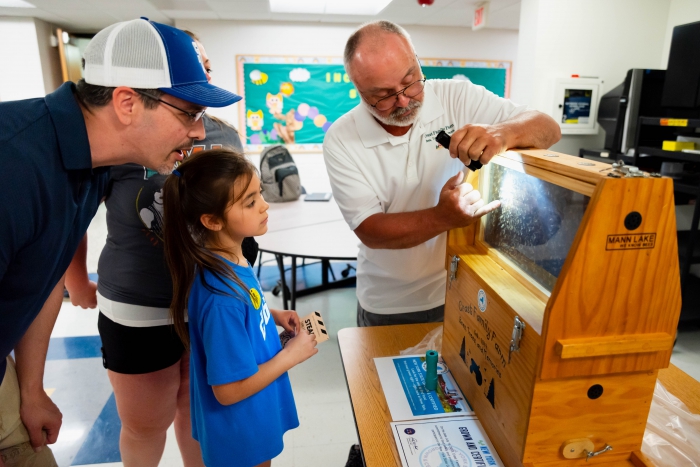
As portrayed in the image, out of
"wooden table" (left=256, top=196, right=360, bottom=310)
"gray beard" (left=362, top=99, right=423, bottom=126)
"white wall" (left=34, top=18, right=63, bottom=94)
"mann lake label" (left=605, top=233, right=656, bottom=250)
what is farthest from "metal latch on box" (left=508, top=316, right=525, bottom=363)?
"white wall" (left=34, top=18, right=63, bottom=94)

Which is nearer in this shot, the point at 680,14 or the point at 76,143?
the point at 76,143

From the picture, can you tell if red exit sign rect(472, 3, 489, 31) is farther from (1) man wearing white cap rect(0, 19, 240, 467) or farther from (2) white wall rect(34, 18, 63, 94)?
(2) white wall rect(34, 18, 63, 94)

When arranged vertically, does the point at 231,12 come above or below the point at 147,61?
above

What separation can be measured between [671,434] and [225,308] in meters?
0.95

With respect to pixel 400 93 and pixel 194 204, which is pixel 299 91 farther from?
pixel 194 204

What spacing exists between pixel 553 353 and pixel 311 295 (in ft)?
9.98

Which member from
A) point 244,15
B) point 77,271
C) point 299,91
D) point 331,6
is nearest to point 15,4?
point 244,15

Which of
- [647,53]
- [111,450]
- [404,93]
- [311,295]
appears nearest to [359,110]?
[404,93]

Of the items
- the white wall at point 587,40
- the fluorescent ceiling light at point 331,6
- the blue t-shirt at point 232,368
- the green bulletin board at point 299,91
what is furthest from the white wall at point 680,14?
the blue t-shirt at point 232,368

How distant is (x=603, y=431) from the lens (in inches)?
31.4

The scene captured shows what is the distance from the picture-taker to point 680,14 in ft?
10.5

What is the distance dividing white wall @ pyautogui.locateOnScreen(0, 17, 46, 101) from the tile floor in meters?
4.40

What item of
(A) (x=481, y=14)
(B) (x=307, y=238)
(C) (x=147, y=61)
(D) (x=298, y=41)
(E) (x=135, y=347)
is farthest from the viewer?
(D) (x=298, y=41)

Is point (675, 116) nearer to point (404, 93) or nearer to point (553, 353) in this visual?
point (404, 93)
